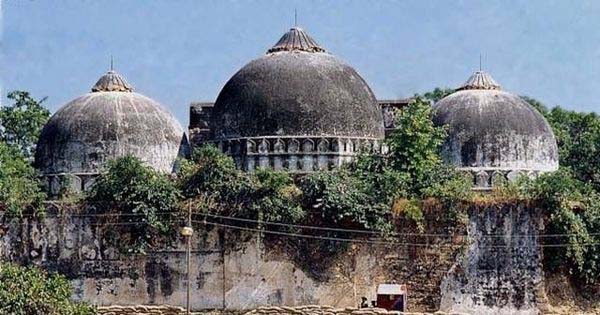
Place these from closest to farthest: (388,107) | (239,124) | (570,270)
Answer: (570,270) < (239,124) < (388,107)

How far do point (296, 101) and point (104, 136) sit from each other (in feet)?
16.7

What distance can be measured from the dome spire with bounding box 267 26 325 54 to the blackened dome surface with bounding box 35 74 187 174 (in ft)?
11.6

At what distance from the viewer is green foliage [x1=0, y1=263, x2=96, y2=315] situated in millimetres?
Result: 24875

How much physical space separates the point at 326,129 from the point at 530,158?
536 centimetres

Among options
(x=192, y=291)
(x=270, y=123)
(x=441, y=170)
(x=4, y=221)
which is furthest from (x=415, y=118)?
(x=4, y=221)

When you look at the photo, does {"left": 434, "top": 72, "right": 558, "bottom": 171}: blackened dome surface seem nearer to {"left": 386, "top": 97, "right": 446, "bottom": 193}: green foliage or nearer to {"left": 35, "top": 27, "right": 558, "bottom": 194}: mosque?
{"left": 35, "top": 27, "right": 558, "bottom": 194}: mosque

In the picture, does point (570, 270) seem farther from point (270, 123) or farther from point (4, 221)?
point (4, 221)

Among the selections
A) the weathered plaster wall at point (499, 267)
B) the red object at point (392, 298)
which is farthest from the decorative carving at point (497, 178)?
the red object at point (392, 298)

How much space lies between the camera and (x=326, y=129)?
33156 millimetres

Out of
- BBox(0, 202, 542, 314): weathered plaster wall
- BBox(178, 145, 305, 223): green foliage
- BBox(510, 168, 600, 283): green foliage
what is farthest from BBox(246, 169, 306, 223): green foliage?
BBox(510, 168, 600, 283): green foliage

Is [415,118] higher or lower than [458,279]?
higher

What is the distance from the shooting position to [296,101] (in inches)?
1307

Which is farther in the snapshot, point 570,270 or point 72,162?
point 72,162

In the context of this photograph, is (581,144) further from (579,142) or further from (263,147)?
(263,147)
